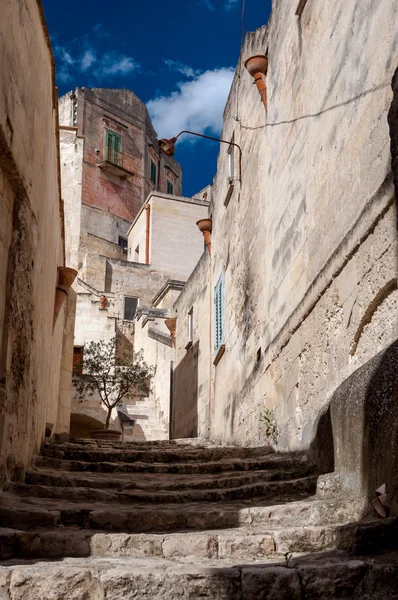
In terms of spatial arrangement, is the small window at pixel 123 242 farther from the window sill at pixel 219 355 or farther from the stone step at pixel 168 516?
the stone step at pixel 168 516

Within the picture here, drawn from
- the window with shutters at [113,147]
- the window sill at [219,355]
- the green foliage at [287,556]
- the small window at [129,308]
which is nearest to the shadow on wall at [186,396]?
the window sill at [219,355]

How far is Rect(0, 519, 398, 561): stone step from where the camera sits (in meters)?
4.00

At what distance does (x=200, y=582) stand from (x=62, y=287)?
6.35 meters

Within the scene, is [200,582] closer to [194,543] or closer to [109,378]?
[194,543]

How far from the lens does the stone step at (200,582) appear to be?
341cm

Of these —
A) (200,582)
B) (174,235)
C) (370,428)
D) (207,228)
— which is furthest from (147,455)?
(174,235)

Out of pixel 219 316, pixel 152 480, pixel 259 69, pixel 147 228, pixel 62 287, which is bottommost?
pixel 152 480

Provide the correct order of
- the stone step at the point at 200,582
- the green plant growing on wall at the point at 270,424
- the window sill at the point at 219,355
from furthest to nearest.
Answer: the window sill at the point at 219,355 → the green plant growing on wall at the point at 270,424 → the stone step at the point at 200,582

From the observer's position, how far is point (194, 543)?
4.17 metres

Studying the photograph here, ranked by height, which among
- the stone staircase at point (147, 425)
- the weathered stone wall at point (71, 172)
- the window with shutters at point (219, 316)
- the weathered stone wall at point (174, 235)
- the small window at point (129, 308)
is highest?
the weathered stone wall at point (174, 235)

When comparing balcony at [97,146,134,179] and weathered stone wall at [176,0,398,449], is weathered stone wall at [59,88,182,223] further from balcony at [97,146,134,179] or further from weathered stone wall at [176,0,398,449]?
weathered stone wall at [176,0,398,449]

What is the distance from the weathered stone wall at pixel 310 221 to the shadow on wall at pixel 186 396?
2.98 meters

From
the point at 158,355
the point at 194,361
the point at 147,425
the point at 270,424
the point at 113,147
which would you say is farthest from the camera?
the point at 113,147

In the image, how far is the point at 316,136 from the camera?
7629 mm
